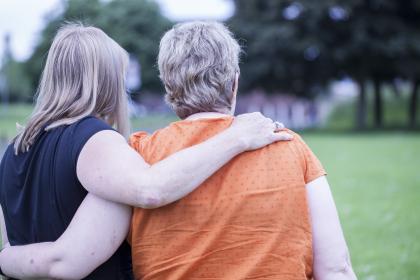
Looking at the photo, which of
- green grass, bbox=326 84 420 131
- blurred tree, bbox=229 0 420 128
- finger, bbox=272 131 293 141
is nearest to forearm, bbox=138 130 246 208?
finger, bbox=272 131 293 141

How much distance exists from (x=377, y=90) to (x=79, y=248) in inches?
1444

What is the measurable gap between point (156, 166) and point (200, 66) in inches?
15.4

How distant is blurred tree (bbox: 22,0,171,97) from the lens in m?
52.0

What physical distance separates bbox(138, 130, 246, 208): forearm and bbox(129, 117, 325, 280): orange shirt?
53 mm

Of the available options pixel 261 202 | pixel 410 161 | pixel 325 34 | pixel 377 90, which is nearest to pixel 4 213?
pixel 261 202

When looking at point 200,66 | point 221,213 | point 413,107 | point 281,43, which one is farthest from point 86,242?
point 413,107

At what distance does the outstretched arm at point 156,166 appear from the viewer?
6.26 feet

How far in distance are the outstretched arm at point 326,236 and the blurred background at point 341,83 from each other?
2.52 ft

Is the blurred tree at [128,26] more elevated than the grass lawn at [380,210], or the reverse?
the blurred tree at [128,26]

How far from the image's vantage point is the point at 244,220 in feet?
6.41

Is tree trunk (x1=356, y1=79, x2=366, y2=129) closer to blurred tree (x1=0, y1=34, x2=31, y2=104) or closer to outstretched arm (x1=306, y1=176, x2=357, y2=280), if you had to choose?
outstretched arm (x1=306, y1=176, x2=357, y2=280)

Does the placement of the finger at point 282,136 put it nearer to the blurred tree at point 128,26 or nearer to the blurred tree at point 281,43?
the blurred tree at point 281,43

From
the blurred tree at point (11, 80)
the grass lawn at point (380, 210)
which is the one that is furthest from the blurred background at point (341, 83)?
the blurred tree at point (11, 80)

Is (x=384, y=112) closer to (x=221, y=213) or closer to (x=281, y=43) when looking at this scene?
(x=281, y=43)
